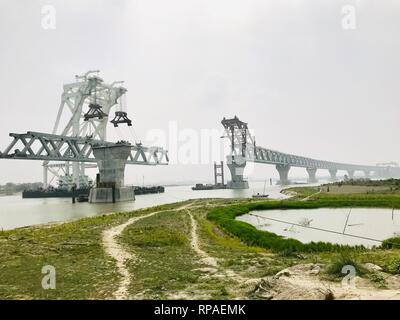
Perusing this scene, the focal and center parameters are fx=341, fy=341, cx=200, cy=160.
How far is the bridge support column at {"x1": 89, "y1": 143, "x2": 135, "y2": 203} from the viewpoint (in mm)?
87750

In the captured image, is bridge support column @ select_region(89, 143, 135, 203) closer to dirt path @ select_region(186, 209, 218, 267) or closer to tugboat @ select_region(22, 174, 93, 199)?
tugboat @ select_region(22, 174, 93, 199)

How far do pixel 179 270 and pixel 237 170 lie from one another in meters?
148

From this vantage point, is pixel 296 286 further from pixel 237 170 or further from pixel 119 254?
pixel 237 170

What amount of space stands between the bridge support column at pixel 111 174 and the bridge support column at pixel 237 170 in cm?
7821

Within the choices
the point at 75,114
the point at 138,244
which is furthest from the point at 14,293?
the point at 75,114

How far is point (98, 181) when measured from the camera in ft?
298

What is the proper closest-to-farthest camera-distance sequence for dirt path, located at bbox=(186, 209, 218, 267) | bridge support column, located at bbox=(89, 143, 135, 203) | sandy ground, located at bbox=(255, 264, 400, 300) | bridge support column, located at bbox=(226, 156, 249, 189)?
1. sandy ground, located at bbox=(255, 264, 400, 300)
2. dirt path, located at bbox=(186, 209, 218, 267)
3. bridge support column, located at bbox=(89, 143, 135, 203)
4. bridge support column, located at bbox=(226, 156, 249, 189)

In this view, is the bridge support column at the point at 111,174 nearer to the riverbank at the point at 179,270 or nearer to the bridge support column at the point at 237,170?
the riverbank at the point at 179,270

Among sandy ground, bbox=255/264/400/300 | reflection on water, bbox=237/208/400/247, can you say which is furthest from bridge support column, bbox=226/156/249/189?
sandy ground, bbox=255/264/400/300

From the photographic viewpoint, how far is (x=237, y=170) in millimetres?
160875

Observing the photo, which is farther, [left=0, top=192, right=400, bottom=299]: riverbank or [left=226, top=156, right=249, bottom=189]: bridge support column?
[left=226, top=156, right=249, bottom=189]: bridge support column

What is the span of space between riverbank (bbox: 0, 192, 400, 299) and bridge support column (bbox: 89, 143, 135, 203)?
65557 millimetres

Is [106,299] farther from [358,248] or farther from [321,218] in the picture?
[321,218]

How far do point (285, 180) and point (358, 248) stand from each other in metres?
185
